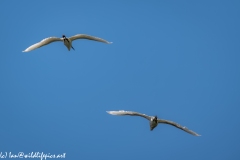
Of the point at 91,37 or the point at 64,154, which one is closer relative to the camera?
the point at 91,37

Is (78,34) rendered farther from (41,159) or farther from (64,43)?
(41,159)

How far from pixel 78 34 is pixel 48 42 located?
1.76m

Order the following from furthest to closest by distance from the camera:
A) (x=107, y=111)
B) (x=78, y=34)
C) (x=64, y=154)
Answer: (x=64, y=154) < (x=78, y=34) < (x=107, y=111)

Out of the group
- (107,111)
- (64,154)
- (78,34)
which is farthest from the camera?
(64,154)

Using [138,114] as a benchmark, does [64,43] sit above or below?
above

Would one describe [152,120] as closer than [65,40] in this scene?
Yes

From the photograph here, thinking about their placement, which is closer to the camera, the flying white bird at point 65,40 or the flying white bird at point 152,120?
the flying white bird at point 152,120

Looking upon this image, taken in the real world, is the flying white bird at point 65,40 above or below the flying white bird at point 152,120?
above

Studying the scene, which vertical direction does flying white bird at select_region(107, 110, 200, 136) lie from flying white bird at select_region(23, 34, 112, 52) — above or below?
below

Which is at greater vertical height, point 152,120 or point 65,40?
point 65,40

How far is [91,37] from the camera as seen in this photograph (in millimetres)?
28609

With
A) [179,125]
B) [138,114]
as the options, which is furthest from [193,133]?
[138,114]

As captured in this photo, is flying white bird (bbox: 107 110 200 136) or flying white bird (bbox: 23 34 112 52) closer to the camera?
flying white bird (bbox: 107 110 200 136)

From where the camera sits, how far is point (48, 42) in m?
28.2
